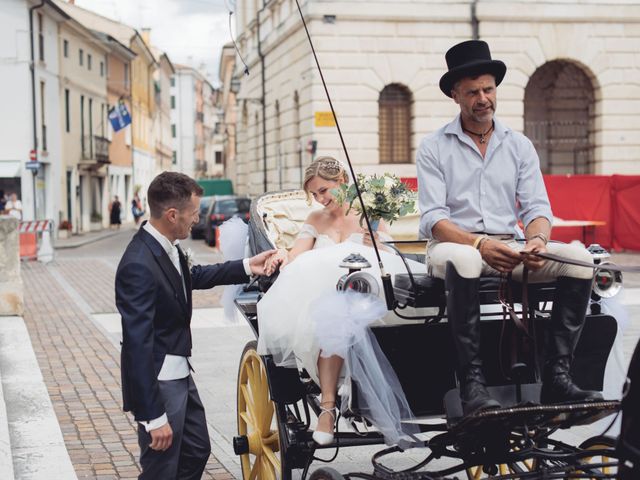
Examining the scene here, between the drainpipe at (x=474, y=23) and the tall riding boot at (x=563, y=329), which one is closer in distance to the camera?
the tall riding boot at (x=563, y=329)

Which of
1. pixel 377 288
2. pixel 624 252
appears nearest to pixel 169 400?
pixel 377 288

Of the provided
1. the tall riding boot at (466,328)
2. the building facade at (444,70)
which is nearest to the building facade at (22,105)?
the building facade at (444,70)

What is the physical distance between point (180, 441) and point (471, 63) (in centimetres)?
206

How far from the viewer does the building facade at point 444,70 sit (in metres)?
26.4

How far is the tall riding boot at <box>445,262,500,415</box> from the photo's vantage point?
3715mm

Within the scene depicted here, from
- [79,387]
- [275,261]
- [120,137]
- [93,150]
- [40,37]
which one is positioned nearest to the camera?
[275,261]

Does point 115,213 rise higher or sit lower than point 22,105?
lower

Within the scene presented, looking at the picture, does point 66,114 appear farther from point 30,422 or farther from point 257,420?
point 257,420

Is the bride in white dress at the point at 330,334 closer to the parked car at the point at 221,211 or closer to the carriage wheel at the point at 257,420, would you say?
the carriage wheel at the point at 257,420

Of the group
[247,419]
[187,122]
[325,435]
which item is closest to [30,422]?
[247,419]

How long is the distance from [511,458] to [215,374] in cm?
517

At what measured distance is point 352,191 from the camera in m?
5.03

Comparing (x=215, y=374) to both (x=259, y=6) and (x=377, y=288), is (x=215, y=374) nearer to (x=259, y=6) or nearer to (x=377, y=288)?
(x=377, y=288)

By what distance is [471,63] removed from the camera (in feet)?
13.6
